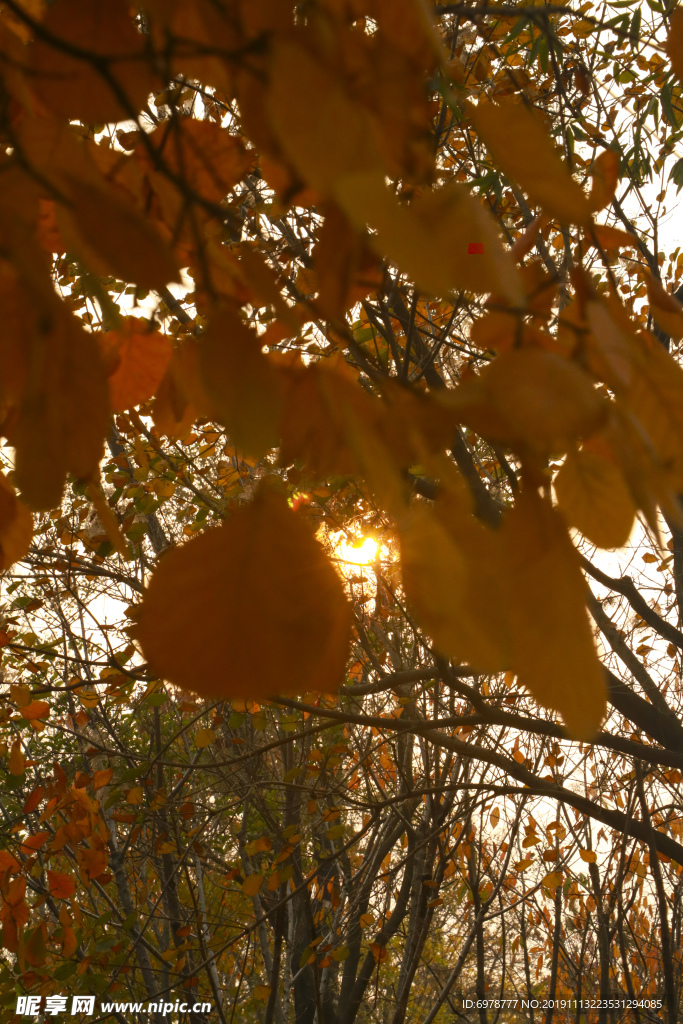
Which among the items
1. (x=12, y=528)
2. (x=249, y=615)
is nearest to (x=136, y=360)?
(x=12, y=528)

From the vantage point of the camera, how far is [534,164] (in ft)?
0.85

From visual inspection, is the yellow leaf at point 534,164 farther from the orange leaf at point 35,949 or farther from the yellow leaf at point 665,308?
the orange leaf at point 35,949

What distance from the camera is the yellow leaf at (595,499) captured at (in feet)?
1.10

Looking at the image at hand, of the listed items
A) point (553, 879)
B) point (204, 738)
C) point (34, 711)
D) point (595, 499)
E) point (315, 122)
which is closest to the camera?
point (315, 122)

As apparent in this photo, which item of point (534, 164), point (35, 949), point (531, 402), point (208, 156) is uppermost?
A: point (208, 156)

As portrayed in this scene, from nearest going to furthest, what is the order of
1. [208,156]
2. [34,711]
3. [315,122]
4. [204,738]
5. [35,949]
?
1. [315,122]
2. [208,156]
3. [35,949]
4. [34,711]
5. [204,738]

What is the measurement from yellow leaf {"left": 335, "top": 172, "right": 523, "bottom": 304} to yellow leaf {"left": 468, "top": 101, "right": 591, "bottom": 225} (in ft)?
0.08

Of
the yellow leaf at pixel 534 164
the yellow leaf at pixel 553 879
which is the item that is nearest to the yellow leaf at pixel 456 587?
the yellow leaf at pixel 534 164

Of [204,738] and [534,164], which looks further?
[204,738]

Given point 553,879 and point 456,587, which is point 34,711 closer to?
point 553,879

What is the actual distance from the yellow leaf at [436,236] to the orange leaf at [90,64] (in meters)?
0.16

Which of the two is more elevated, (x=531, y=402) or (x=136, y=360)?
(x=136, y=360)

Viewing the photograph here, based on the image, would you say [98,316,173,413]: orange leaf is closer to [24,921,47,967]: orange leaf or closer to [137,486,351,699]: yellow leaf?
[137,486,351,699]: yellow leaf

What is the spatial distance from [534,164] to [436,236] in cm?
7
